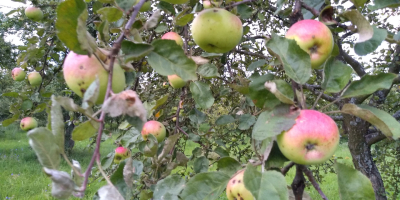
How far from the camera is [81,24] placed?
0.53 m

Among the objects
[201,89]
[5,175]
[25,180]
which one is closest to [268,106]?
[201,89]

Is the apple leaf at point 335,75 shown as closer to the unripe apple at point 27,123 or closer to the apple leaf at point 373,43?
the apple leaf at point 373,43

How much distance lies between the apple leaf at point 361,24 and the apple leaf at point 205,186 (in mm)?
518

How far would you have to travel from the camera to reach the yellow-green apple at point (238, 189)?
775 millimetres

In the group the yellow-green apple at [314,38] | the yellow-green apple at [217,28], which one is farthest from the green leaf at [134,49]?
the yellow-green apple at [314,38]

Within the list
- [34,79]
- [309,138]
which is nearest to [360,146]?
[309,138]

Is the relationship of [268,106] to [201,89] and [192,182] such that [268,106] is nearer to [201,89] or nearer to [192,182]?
[192,182]

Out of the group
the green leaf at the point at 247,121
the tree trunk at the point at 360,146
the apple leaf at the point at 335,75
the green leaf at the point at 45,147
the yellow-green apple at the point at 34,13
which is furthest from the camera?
the tree trunk at the point at 360,146

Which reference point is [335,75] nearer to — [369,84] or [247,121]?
[369,84]

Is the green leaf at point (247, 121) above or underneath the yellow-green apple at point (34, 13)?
underneath

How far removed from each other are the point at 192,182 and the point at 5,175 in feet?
18.1

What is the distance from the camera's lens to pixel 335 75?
29.6 inches

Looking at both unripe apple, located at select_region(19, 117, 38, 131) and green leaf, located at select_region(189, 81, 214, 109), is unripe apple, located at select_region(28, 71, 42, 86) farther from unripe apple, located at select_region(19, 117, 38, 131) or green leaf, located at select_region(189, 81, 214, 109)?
green leaf, located at select_region(189, 81, 214, 109)

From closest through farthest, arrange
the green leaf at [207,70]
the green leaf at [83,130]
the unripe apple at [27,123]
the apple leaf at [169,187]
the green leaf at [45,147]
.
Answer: the green leaf at [45,147]
the green leaf at [83,130]
the apple leaf at [169,187]
the green leaf at [207,70]
the unripe apple at [27,123]
